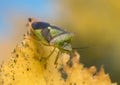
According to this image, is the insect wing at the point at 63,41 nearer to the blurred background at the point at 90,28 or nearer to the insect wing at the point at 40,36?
the insect wing at the point at 40,36

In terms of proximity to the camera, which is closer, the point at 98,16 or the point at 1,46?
the point at 1,46

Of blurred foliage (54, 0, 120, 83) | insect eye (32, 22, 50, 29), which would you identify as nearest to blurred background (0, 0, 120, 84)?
blurred foliage (54, 0, 120, 83)

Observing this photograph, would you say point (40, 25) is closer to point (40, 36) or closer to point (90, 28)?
point (40, 36)

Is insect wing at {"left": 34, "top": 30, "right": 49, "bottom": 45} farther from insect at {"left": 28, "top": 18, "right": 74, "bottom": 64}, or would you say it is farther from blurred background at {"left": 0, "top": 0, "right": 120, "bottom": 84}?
blurred background at {"left": 0, "top": 0, "right": 120, "bottom": 84}

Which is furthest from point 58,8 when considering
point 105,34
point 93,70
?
point 93,70

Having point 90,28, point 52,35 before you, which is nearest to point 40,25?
point 52,35

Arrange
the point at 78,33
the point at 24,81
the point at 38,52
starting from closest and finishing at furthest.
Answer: the point at 24,81 → the point at 38,52 → the point at 78,33

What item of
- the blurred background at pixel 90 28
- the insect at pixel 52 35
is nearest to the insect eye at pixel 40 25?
the insect at pixel 52 35

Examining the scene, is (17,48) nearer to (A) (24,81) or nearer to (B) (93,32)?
(A) (24,81)
